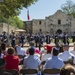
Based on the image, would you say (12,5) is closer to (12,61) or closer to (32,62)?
(32,62)

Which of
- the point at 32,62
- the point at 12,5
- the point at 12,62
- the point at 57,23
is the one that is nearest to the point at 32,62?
the point at 32,62

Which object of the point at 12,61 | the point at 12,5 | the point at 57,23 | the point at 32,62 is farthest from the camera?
the point at 57,23

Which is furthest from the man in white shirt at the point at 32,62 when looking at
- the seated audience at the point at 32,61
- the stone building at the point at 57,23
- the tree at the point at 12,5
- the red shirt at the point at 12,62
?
the stone building at the point at 57,23

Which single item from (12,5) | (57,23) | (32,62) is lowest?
(32,62)

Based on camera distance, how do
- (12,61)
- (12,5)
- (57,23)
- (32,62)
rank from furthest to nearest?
(57,23), (12,5), (32,62), (12,61)

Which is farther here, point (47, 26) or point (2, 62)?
point (47, 26)

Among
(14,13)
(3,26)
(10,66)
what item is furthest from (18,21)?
(10,66)

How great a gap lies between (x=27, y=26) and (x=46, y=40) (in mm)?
85242

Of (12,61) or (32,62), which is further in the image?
(32,62)

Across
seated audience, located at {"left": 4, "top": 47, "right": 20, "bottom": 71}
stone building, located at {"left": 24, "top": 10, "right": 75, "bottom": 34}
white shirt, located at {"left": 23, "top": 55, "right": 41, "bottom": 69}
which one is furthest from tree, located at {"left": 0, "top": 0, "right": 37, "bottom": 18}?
stone building, located at {"left": 24, "top": 10, "right": 75, "bottom": 34}

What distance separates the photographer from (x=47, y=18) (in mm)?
119688

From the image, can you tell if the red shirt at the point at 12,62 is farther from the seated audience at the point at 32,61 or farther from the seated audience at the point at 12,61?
the seated audience at the point at 32,61

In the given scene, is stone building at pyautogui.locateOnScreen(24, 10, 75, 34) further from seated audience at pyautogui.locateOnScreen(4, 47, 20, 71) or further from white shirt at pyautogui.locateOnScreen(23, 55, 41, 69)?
seated audience at pyautogui.locateOnScreen(4, 47, 20, 71)

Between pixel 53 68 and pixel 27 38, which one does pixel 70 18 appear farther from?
pixel 53 68
